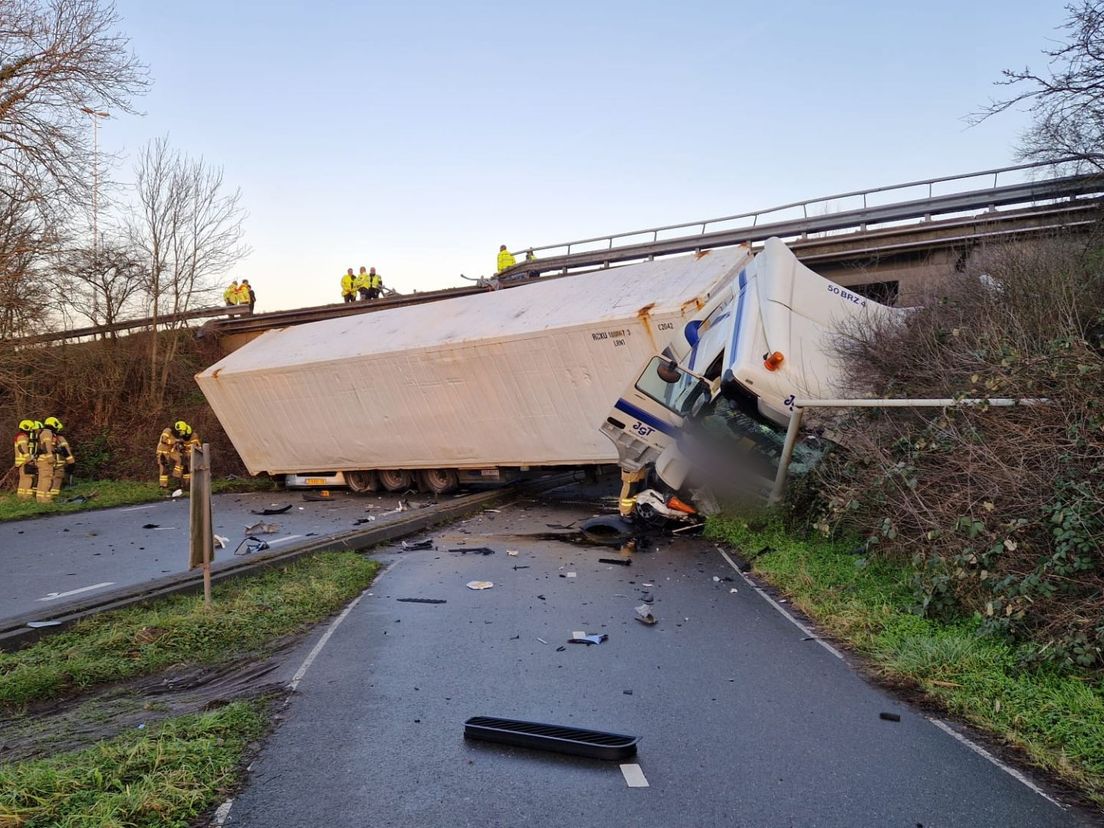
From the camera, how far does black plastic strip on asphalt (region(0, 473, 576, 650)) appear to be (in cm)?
629

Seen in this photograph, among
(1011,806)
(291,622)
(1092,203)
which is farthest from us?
(1092,203)

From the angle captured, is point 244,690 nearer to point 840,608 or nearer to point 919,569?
point 840,608

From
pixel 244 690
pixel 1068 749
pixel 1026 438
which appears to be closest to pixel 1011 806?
pixel 1068 749

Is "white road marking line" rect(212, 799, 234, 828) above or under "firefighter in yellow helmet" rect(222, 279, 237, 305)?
under

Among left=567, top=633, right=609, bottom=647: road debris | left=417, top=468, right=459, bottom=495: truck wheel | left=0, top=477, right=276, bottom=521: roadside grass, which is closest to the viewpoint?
left=567, top=633, right=609, bottom=647: road debris

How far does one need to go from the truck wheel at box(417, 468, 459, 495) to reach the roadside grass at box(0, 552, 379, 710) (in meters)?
9.17

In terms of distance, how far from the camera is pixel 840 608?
6449 millimetres

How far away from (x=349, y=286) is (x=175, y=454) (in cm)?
1198

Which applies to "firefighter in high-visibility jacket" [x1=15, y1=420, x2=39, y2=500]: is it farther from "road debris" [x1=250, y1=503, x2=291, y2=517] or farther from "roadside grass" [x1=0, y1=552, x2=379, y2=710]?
"roadside grass" [x1=0, y1=552, x2=379, y2=710]

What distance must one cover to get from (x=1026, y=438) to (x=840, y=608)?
79.9 inches

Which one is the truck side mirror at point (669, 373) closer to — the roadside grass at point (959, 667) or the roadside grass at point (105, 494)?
the roadside grass at point (959, 667)

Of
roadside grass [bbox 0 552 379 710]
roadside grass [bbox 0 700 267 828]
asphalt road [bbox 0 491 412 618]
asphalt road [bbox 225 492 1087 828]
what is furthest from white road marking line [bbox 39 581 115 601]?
roadside grass [bbox 0 700 267 828]

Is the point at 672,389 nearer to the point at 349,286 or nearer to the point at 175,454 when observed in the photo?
the point at 175,454

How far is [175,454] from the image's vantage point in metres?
21.7
